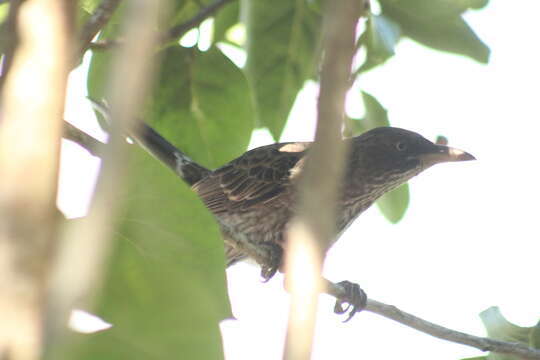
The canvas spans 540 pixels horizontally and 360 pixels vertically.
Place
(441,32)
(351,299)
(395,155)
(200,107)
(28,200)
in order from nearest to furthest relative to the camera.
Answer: (28,200) → (441,32) → (200,107) → (351,299) → (395,155)

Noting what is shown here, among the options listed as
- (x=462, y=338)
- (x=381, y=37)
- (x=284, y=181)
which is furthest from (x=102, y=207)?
(x=284, y=181)

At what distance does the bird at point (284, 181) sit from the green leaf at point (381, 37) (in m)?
1.76

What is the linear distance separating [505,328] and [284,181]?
2382 millimetres

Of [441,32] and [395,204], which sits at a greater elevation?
[441,32]

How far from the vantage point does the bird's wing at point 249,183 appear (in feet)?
16.8

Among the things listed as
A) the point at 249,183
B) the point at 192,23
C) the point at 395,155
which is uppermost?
the point at 395,155

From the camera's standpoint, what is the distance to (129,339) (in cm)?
168

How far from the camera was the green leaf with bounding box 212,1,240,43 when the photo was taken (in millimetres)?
3672

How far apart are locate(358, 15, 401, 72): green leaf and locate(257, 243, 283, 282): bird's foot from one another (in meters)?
1.23

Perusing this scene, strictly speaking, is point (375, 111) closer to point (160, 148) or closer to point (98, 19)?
point (160, 148)

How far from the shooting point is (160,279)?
1.86 m

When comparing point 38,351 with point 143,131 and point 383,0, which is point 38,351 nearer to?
point 383,0

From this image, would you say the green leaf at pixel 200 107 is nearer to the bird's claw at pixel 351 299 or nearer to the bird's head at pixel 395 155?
the bird's claw at pixel 351 299

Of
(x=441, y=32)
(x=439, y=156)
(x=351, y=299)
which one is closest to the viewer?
(x=441, y=32)
